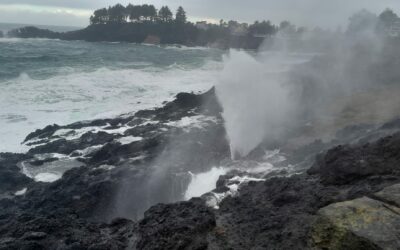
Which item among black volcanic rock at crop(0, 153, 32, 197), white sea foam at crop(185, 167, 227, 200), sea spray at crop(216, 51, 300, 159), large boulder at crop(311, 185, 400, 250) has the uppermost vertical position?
large boulder at crop(311, 185, 400, 250)

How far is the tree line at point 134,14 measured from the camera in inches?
3285

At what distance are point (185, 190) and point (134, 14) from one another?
3034 inches

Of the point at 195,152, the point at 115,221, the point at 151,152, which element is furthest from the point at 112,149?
the point at 115,221

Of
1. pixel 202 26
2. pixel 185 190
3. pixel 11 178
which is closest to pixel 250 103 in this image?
pixel 185 190

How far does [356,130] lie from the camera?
13.7 m

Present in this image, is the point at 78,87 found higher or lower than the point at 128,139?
lower

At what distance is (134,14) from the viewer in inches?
3297

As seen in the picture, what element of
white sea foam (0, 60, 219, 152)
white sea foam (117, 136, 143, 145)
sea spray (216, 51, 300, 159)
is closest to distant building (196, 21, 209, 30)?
white sea foam (0, 60, 219, 152)

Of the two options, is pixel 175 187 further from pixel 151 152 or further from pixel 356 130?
pixel 356 130

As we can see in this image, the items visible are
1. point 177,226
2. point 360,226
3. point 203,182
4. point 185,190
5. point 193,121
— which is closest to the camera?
point 360,226

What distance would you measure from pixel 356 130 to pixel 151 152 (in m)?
6.54

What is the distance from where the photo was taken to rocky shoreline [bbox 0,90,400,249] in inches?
241

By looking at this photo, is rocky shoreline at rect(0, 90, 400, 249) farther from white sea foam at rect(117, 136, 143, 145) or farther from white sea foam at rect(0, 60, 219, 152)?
white sea foam at rect(0, 60, 219, 152)

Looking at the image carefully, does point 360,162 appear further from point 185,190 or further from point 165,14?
point 165,14
